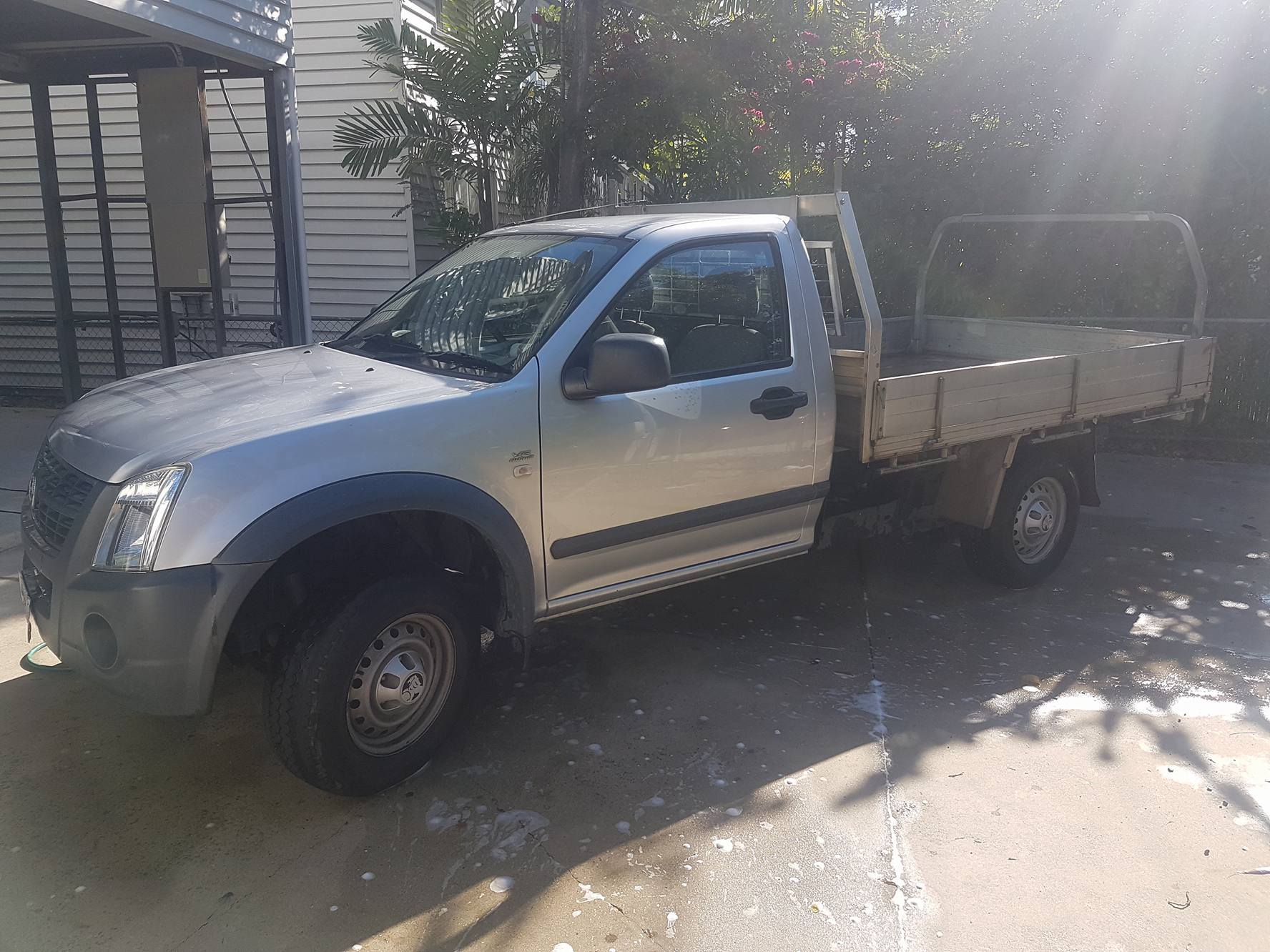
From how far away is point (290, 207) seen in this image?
27.2ft

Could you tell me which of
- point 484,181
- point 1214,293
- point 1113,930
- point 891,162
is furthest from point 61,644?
point 1214,293

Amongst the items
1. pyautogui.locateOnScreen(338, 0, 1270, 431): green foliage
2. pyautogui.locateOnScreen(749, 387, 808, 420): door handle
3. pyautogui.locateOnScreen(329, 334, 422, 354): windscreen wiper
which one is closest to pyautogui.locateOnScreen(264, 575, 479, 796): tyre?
pyautogui.locateOnScreen(329, 334, 422, 354): windscreen wiper

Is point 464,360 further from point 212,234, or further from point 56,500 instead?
point 212,234

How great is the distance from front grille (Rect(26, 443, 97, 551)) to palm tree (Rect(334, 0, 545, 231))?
631 centimetres

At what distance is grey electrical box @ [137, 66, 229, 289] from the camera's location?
796 cm

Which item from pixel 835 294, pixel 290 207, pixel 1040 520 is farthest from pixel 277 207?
pixel 1040 520

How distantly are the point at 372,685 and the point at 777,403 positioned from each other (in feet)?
6.72

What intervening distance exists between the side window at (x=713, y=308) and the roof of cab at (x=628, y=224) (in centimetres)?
14

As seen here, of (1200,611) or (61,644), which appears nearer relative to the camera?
(61,644)

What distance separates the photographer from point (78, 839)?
11.1 ft

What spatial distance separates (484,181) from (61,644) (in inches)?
304

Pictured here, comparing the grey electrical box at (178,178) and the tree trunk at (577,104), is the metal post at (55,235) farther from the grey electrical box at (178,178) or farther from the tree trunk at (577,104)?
the tree trunk at (577,104)

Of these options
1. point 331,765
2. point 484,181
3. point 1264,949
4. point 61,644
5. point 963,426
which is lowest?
point 1264,949

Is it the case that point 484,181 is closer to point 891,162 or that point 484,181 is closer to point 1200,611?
point 891,162
